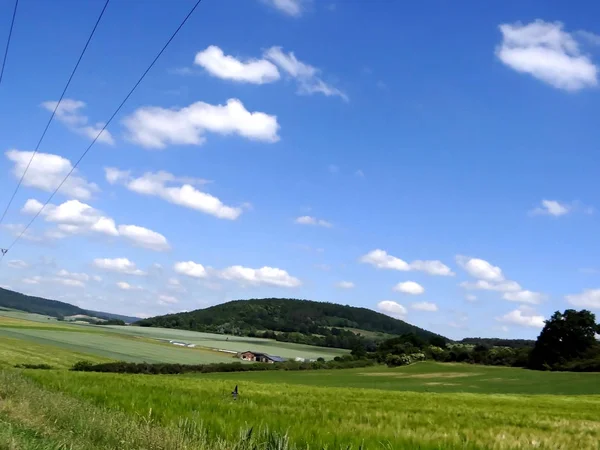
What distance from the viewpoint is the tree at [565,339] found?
105 metres

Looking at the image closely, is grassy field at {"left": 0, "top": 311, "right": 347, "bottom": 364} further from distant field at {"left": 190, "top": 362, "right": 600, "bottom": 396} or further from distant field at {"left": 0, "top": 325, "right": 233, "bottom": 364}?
distant field at {"left": 190, "top": 362, "right": 600, "bottom": 396}

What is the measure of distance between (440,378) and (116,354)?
48995mm

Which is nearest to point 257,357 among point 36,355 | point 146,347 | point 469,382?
point 146,347

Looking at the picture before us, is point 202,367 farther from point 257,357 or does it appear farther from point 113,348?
point 257,357

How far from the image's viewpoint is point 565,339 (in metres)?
107

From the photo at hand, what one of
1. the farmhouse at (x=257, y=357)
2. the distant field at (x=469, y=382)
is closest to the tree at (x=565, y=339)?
the distant field at (x=469, y=382)

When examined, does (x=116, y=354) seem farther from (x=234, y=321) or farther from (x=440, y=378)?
(x=234, y=321)

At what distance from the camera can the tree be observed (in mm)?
105188

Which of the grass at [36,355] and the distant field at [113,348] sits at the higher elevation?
the distant field at [113,348]

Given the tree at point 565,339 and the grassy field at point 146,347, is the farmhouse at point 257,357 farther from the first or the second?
the tree at point 565,339

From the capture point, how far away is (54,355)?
80.4m

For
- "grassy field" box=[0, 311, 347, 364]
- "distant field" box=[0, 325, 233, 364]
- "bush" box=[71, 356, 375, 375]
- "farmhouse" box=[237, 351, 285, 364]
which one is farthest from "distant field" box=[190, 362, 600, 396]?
"farmhouse" box=[237, 351, 285, 364]

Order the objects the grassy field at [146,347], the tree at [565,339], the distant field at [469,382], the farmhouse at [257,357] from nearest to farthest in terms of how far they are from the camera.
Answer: the distant field at [469,382], the grassy field at [146,347], the tree at [565,339], the farmhouse at [257,357]

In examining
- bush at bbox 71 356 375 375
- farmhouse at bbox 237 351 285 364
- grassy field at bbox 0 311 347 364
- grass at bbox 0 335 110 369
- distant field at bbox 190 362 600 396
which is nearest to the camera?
distant field at bbox 190 362 600 396
